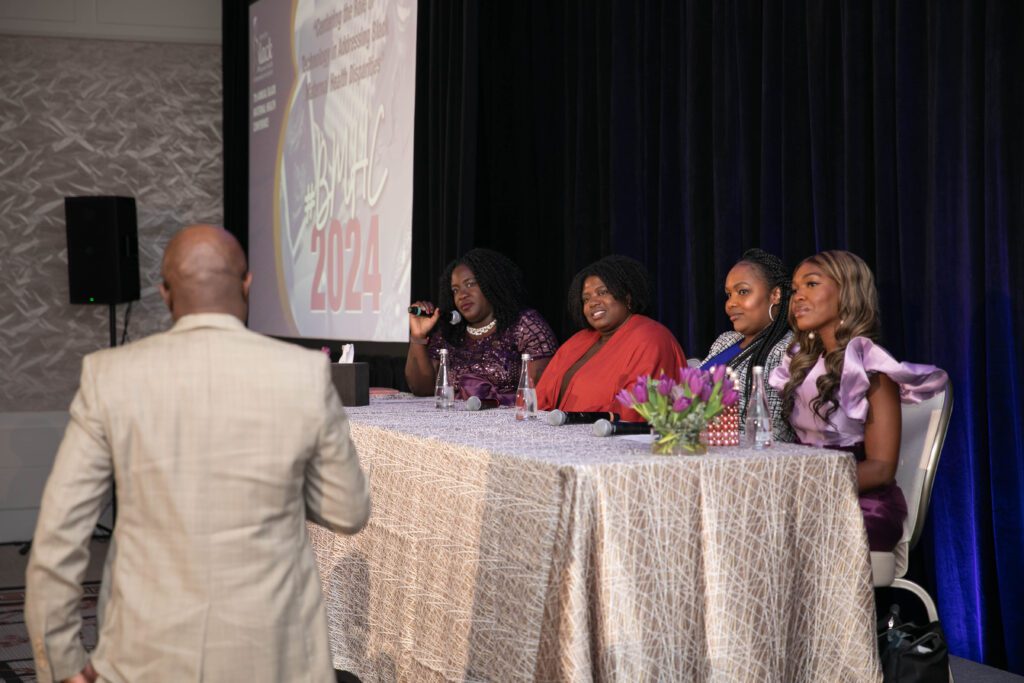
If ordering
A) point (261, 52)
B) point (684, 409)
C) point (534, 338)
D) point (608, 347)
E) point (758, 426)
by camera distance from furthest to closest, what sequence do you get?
point (261, 52) → point (534, 338) → point (608, 347) → point (758, 426) → point (684, 409)

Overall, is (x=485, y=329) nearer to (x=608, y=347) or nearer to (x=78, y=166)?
(x=608, y=347)

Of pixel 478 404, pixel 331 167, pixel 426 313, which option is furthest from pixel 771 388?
pixel 331 167

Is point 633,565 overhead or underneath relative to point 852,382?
underneath

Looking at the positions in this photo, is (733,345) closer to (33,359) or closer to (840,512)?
(840,512)

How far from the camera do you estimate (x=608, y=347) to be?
3.90 metres

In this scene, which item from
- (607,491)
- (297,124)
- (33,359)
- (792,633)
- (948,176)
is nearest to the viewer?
(607,491)

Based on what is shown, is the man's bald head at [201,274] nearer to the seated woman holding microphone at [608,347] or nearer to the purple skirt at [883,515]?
the purple skirt at [883,515]

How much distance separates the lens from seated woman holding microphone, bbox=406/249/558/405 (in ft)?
14.9

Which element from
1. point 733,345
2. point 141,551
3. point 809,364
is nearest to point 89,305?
point 733,345

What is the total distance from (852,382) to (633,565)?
3.00ft

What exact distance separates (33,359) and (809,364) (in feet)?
19.9

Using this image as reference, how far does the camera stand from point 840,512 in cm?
260

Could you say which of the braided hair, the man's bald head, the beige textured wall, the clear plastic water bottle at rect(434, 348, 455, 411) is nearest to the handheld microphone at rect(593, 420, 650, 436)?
the braided hair

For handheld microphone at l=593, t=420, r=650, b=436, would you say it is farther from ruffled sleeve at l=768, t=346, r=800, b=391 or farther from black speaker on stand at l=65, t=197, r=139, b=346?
black speaker on stand at l=65, t=197, r=139, b=346
